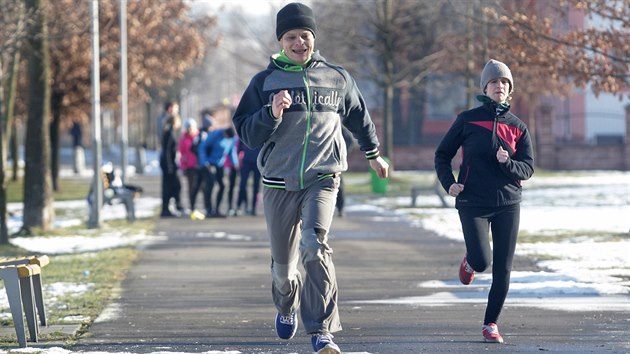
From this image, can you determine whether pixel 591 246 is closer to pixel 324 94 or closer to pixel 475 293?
pixel 475 293

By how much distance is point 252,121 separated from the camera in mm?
7578

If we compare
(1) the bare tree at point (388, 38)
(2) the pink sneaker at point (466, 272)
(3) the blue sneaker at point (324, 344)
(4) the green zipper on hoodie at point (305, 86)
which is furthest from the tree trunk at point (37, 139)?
(1) the bare tree at point (388, 38)

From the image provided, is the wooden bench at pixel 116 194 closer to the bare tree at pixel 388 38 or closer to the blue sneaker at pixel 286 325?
the blue sneaker at pixel 286 325

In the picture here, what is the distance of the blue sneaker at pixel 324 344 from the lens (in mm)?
7348

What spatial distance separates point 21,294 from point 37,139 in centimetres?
991

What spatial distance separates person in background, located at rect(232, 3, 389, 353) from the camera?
7.50 meters

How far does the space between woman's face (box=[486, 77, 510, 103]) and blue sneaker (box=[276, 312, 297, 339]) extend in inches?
72.9

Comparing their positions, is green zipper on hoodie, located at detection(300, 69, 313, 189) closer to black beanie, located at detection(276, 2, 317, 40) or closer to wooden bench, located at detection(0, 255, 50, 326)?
black beanie, located at detection(276, 2, 317, 40)

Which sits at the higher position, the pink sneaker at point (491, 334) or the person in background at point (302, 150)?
the person in background at point (302, 150)

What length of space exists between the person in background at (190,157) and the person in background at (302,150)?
590 inches

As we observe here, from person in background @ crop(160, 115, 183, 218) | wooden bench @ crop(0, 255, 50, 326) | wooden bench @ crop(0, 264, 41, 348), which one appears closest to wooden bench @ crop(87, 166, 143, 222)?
person in background @ crop(160, 115, 183, 218)

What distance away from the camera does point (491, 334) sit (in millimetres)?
8430

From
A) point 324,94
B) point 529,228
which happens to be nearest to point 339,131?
point 324,94

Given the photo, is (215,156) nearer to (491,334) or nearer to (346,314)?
(346,314)
